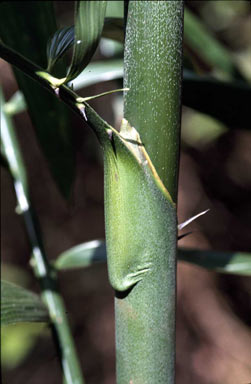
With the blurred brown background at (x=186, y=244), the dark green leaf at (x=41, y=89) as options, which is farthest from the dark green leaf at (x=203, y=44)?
the blurred brown background at (x=186, y=244)

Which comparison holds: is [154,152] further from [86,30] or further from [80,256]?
[80,256]

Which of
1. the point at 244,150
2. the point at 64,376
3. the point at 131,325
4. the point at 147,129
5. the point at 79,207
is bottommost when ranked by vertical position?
the point at 79,207

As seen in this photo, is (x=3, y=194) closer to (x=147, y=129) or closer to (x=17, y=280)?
(x=17, y=280)

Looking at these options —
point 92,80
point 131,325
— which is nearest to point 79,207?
point 92,80

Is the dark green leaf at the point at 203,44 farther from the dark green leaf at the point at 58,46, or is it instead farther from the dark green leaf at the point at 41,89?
the dark green leaf at the point at 58,46

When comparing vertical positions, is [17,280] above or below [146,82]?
below

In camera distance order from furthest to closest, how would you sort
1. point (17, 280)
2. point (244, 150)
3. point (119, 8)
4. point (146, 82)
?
1. point (17, 280)
2. point (244, 150)
3. point (119, 8)
4. point (146, 82)
